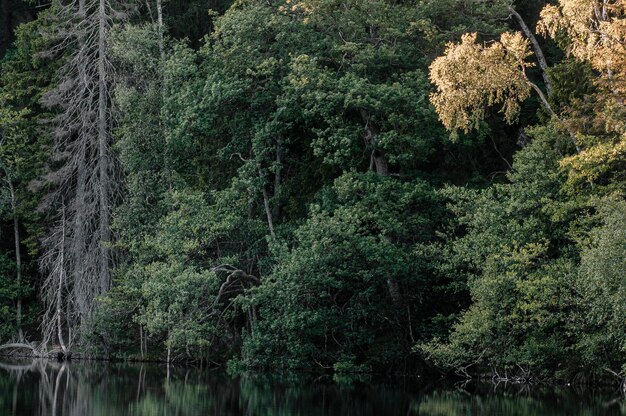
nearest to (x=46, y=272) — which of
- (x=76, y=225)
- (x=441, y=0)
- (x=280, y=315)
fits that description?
(x=76, y=225)

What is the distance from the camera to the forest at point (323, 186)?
2641cm

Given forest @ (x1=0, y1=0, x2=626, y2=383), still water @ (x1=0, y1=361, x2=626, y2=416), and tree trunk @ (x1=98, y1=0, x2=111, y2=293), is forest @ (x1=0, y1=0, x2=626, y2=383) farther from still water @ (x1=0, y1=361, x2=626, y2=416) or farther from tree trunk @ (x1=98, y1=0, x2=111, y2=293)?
still water @ (x1=0, y1=361, x2=626, y2=416)

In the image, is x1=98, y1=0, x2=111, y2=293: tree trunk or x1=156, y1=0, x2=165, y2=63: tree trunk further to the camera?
x1=156, y1=0, x2=165, y2=63: tree trunk

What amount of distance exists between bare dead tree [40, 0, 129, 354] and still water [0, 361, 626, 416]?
5.44 metres

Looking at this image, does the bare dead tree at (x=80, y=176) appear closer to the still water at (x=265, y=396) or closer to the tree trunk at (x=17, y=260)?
the tree trunk at (x=17, y=260)

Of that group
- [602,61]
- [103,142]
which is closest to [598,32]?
[602,61]

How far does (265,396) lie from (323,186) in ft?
31.4

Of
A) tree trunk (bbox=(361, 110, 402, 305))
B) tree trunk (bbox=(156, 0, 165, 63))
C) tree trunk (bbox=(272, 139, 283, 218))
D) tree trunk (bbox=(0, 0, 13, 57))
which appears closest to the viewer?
tree trunk (bbox=(361, 110, 402, 305))

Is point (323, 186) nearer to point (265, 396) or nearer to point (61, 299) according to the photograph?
point (265, 396)

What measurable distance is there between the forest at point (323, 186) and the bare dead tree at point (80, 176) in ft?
0.33

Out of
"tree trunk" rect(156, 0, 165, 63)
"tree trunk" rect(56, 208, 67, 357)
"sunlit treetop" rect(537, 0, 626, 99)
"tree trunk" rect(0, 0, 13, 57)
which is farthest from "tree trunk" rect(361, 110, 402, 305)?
"tree trunk" rect(0, 0, 13, 57)

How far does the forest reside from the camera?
86.6ft

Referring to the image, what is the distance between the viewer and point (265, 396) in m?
24.3

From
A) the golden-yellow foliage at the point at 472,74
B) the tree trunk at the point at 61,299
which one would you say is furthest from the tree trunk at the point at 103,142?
the golden-yellow foliage at the point at 472,74
